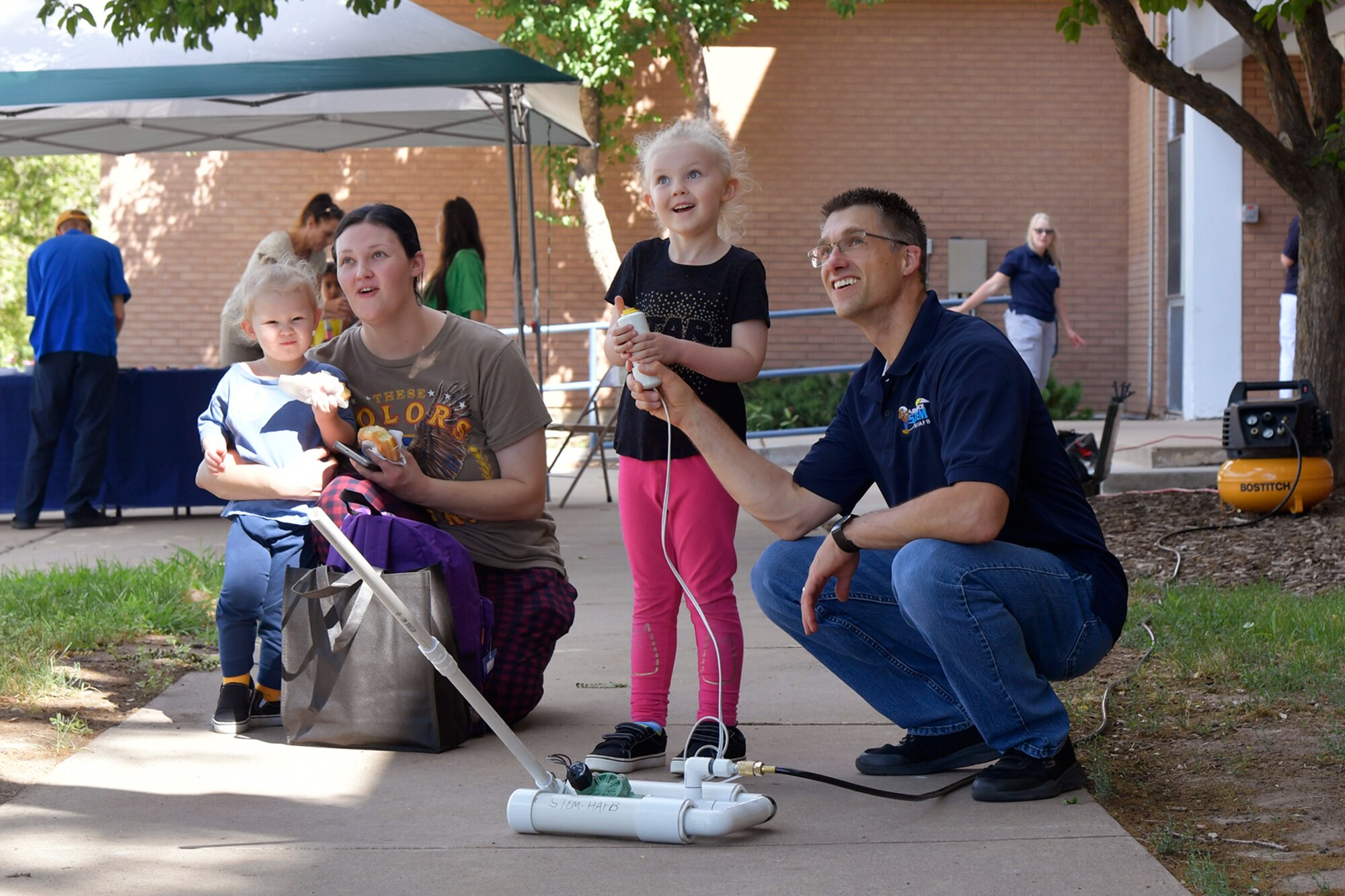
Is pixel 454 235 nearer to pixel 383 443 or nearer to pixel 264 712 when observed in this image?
pixel 264 712

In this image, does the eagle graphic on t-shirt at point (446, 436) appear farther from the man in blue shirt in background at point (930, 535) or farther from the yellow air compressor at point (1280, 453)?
the yellow air compressor at point (1280, 453)

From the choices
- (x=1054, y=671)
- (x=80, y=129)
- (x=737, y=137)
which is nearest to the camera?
(x=1054, y=671)

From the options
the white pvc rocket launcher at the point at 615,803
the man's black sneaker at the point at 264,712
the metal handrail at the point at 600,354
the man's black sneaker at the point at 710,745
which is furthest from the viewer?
the metal handrail at the point at 600,354

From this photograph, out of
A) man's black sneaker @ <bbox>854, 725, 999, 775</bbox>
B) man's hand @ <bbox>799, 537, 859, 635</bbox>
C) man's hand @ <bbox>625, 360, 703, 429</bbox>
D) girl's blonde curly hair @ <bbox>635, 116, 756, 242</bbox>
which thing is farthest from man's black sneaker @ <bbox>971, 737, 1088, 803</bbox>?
girl's blonde curly hair @ <bbox>635, 116, 756, 242</bbox>

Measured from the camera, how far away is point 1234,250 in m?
14.2

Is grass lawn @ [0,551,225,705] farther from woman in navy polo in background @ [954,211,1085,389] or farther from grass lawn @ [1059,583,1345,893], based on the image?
woman in navy polo in background @ [954,211,1085,389]

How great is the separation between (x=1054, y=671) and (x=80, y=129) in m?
9.27

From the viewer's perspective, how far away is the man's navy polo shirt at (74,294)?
8820 mm

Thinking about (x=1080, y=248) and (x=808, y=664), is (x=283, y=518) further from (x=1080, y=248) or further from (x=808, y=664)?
(x=1080, y=248)

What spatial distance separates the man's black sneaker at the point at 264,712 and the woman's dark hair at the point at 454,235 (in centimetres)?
433

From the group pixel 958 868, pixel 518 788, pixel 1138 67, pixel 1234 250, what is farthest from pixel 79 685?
pixel 1234 250

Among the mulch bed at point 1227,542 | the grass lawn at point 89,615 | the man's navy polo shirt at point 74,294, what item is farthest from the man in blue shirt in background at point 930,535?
the man's navy polo shirt at point 74,294

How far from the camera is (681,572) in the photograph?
371 centimetres

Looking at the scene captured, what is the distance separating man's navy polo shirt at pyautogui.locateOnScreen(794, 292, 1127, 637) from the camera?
3137 millimetres
